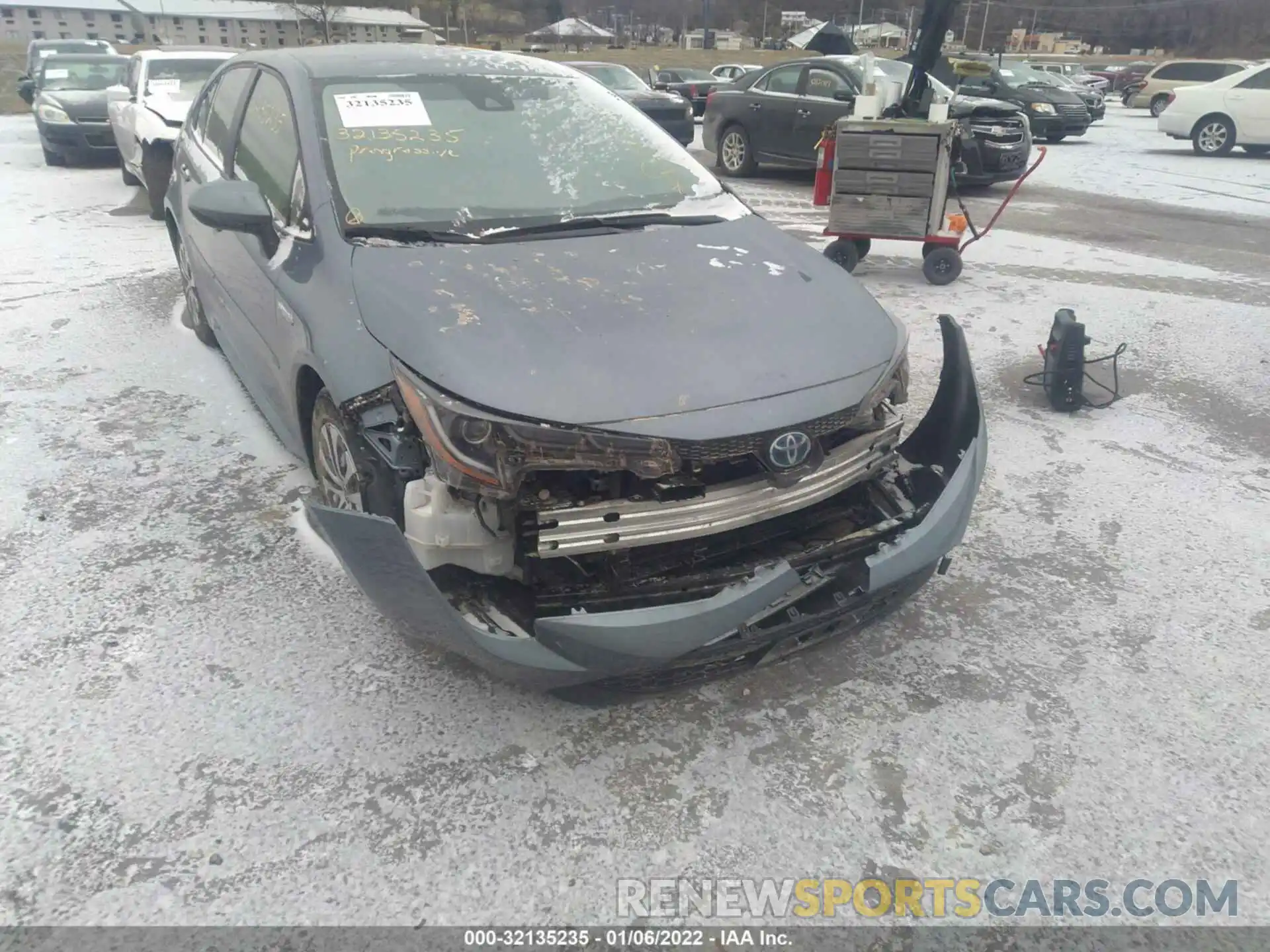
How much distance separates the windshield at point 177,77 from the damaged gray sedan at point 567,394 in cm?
665

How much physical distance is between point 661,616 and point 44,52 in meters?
15.9

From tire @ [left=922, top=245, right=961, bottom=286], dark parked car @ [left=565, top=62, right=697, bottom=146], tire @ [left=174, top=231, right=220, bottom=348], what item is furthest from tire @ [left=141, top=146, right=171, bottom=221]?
dark parked car @ [left=565, top=62, right=697, bottom=146]

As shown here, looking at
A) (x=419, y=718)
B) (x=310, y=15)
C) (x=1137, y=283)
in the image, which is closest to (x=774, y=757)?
(x=419, y=718)

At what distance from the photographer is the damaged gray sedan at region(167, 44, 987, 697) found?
2.12 meters

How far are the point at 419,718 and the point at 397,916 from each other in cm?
62

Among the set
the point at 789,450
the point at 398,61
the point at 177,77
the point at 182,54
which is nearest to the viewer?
the point at 789,450

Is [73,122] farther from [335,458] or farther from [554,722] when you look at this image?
[554,722]

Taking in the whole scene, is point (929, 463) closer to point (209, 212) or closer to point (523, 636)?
point (523, 636)

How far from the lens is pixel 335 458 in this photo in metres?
2.80

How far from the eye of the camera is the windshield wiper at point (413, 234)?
9.04ft

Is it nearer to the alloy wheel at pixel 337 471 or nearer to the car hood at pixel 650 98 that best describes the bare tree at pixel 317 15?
the car hood at pixel 650 98

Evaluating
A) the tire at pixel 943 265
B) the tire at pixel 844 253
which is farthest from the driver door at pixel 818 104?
the tire at pixel 943 265

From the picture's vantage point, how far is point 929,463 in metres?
3.00
